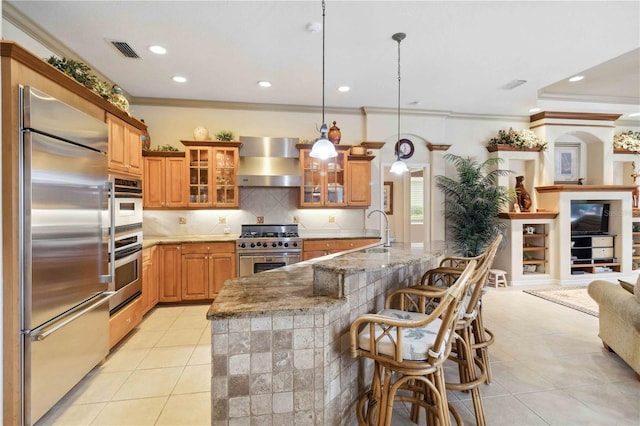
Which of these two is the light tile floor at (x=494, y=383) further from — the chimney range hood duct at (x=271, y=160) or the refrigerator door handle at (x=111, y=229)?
the chimney range hood duct at (x=271, y=160)

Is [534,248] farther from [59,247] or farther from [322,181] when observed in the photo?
[59,247]

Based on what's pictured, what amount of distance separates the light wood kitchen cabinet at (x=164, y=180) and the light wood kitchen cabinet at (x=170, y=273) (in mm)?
730

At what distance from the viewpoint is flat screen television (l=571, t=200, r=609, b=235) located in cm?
562

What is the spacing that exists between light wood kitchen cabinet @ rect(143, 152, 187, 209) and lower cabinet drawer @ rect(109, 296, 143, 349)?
5.15ft

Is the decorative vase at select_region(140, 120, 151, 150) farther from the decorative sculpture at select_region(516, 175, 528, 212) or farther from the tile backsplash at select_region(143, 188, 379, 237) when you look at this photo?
the decorative sculpture at select_region(516, 175, 528, 212)

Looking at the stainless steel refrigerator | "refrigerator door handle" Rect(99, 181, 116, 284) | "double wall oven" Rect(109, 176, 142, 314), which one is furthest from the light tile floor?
"refrigerator door handle" Rect(99, 181, 116, 284)

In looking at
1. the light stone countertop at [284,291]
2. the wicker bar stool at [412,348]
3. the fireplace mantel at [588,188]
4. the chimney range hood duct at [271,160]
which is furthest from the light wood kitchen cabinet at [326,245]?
the fireplace mantel at [588,188]

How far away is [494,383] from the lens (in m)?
2.47

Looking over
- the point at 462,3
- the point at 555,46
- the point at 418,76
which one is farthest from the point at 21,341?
the point at 555,46

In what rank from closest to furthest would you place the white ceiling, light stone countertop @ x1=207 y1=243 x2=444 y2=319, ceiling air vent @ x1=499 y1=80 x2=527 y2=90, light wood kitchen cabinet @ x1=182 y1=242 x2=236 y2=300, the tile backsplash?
light stone countertop @ x1=207 y1=243 x2=444 y2=319 → the white ceiling → ceiling air vent @ x1=499 y1=80 x2=527 y2=90 → light wood kitchen cabinet @ x1=182 y1=242 x2=236 y2=300 → the tile backsplash

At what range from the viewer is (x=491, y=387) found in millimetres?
2412

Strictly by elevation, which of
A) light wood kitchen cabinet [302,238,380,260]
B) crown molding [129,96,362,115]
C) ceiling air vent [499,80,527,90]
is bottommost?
light wood kitchen cabinet [302,238,380,260]

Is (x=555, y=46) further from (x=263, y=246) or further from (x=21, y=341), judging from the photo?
(x=21, y=341)

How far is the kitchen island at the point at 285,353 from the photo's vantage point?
1.51 m
